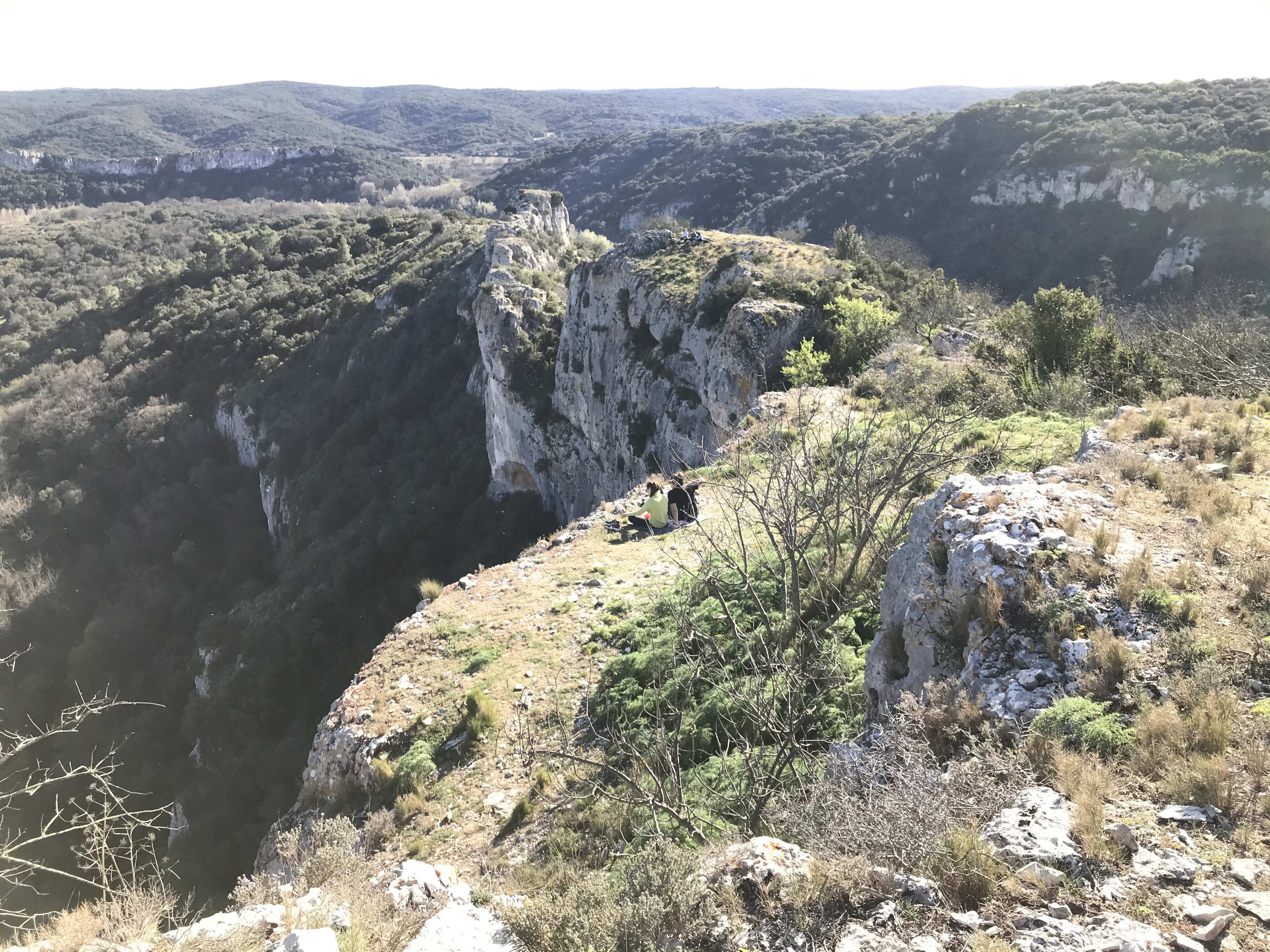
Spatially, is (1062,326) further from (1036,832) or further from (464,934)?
(464,934)

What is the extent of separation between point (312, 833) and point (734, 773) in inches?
198

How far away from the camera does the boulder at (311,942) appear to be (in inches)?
141

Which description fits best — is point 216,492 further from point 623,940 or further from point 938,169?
point 938,169

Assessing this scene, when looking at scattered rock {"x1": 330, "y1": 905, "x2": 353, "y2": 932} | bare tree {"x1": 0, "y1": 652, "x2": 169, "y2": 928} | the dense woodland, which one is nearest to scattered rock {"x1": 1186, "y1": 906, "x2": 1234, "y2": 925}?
scattered rock {"x1": 330, "y1": 905, "x2": 353, "y2": 932}

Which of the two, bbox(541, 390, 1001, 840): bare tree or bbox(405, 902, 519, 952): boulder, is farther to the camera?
bbox(541, 390, 1001, 840): bare tree

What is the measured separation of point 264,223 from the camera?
85750 mm

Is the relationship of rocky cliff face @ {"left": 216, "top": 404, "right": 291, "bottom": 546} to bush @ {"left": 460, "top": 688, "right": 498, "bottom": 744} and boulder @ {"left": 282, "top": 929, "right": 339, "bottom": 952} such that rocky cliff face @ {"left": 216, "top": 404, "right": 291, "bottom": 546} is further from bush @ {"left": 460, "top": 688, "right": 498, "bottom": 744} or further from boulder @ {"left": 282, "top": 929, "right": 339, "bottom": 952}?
boulder @ {"left": 282, "top": 929, "right": 339, "bottom": 952}

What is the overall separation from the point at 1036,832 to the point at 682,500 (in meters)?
9.15

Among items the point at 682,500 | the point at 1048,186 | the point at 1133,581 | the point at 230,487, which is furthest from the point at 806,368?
the point at 1048,186

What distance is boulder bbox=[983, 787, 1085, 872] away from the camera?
3084 mm

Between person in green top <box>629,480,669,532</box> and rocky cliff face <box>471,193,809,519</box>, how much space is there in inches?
47.9

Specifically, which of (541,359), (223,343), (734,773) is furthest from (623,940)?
(223,343)

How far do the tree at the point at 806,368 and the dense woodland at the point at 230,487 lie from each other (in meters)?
18.1

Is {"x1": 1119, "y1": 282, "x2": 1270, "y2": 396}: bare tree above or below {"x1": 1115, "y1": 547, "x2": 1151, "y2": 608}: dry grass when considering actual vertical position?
above
